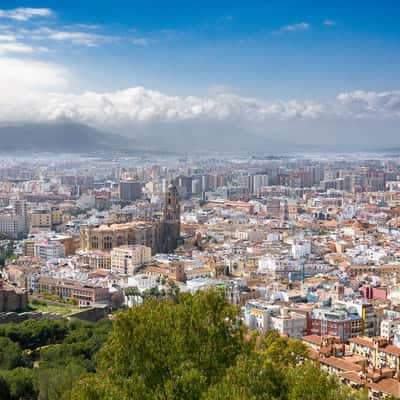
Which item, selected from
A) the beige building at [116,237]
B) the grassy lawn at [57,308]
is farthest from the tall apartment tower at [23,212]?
the grassy lawn at [57,308]

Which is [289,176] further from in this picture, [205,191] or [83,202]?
[83,202]

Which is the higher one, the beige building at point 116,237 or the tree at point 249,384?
the tree at point 249,384

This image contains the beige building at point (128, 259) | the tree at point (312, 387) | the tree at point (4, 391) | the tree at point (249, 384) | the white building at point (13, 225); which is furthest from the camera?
the white building at point (13, 225)

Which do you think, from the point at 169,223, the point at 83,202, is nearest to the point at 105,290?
the point at 169,223

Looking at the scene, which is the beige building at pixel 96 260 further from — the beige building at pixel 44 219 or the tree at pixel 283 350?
the tree at pixel 283 350

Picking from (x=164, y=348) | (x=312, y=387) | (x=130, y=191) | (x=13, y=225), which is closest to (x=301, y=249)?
(x=13, y=225)

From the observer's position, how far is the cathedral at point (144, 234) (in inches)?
776

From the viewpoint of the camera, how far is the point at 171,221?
2103 cm

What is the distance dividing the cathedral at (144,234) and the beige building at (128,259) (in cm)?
188

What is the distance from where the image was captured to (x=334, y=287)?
13.4 metres

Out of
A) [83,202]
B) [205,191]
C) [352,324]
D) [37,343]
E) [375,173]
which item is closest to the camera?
[37,343]

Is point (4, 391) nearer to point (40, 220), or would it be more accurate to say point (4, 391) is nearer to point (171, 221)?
point (171, 221)

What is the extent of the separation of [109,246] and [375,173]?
29.3m

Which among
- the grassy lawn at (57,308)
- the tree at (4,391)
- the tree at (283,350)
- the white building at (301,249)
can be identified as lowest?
the grassy lawn at (57,308)
